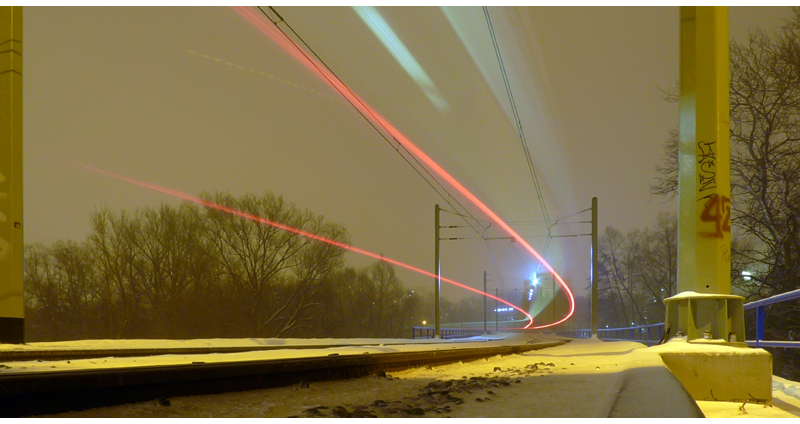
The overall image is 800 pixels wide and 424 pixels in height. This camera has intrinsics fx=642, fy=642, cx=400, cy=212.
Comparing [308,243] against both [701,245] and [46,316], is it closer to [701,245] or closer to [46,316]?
[46,316]

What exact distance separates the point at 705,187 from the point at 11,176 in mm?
10370

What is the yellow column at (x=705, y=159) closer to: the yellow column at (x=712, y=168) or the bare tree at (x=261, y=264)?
the yellow column at (x=712, y=168)

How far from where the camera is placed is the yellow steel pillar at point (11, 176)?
9.36 metres

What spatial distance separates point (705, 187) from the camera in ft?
31.5

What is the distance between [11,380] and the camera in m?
3.19

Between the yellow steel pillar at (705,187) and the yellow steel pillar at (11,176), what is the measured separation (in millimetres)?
9849

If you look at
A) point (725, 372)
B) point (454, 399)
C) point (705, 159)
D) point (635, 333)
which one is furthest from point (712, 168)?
point (635, 333)

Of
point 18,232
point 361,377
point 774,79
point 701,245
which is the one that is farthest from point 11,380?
point 774,79

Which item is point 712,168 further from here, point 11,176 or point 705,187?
point 11,176

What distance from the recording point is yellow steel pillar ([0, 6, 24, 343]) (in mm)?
9359

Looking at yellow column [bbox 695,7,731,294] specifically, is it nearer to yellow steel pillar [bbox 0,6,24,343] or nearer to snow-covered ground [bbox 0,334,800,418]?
snow-covered ground [bbox 0,334,800,418]

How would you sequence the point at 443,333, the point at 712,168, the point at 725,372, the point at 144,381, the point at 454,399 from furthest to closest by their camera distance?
the point at 443,333
the point at 712,168
the point at 725,372
the point at 454,399
the point at 144,381

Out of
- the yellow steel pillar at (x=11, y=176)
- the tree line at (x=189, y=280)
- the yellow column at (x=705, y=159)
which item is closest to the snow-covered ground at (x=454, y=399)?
the yellow column at (x=705, y=159)
